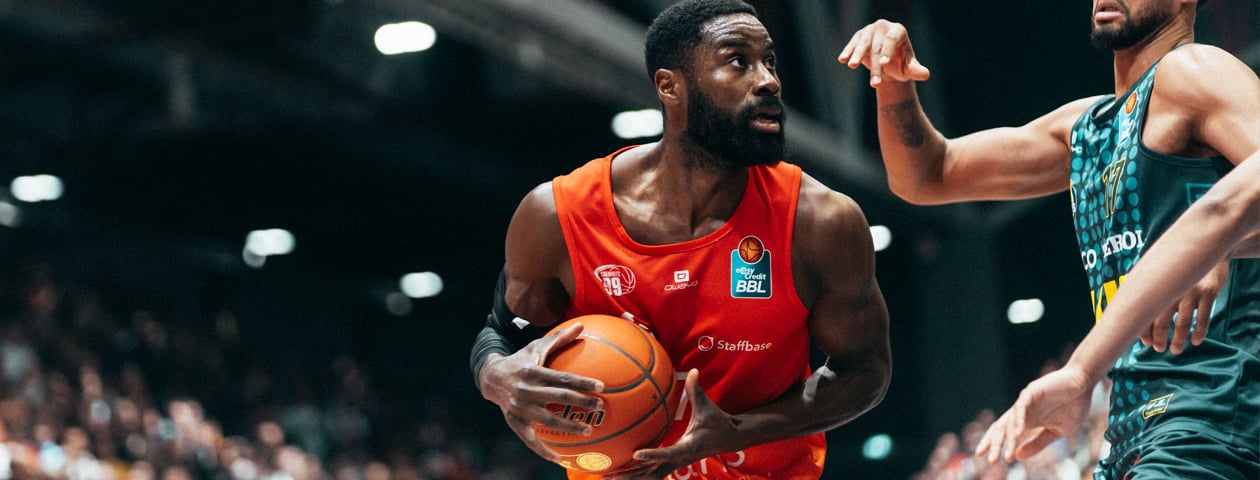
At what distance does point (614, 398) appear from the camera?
327cm

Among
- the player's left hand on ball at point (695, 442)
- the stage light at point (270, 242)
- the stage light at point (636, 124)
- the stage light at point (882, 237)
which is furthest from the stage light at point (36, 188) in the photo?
the player's left hand on ball at point (695, 442)

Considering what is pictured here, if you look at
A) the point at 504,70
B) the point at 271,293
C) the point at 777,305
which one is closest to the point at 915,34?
the point at 504,70

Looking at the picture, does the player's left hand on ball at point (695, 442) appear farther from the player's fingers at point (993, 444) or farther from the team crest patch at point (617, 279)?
the player's fingers at point (993, 444)

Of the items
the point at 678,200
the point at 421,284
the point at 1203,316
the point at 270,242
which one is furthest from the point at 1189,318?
the point at 421,284

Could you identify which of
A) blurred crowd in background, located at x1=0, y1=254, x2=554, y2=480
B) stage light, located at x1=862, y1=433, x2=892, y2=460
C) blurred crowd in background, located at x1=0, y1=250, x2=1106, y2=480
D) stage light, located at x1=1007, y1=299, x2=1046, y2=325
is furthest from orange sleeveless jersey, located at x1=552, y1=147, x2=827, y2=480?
stage light, located at x1=862, y1=433, x2=892, y2=460

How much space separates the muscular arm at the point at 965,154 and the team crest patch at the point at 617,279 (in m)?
0.78

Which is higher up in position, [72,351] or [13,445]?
[72,351]

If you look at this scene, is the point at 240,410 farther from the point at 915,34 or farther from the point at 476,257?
the point at 915,34

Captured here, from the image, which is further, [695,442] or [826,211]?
[826,211]

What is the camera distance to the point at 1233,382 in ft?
9.55

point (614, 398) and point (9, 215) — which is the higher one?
point (9, 215)

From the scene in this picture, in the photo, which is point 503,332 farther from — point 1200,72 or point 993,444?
point 1200,72

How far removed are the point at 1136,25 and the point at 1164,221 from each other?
1.62ft

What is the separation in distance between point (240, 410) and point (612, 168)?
1264 centimetres
